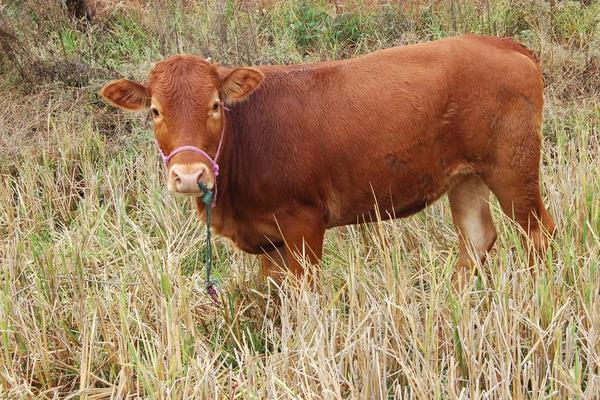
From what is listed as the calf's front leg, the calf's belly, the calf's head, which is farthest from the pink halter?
the calf's belly

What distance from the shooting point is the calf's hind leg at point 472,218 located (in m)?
5.05

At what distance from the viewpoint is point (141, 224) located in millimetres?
5766

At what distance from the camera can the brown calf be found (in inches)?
172

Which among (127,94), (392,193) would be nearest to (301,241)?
(392,193)

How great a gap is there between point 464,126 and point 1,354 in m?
2.51

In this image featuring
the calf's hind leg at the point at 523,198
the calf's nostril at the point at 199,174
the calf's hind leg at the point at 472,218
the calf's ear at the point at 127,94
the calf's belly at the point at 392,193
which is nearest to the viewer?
the calf's nostril at the point at 199,174

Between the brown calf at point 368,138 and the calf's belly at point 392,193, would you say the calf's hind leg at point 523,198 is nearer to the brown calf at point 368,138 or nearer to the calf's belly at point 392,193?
the brown calf at point 368,138

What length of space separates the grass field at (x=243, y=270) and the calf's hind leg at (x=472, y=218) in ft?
0.48

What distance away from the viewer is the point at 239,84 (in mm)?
4180

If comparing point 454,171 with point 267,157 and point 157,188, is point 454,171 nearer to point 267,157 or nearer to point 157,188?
point 267,157

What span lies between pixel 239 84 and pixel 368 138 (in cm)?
76

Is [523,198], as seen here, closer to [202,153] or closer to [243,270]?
[243,270]

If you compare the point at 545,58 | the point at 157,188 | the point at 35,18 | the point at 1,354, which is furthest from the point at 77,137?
the point at 545,58

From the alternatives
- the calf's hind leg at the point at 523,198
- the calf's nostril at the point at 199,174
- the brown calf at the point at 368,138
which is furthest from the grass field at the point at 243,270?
the calf's nostril at the point at 199,174
